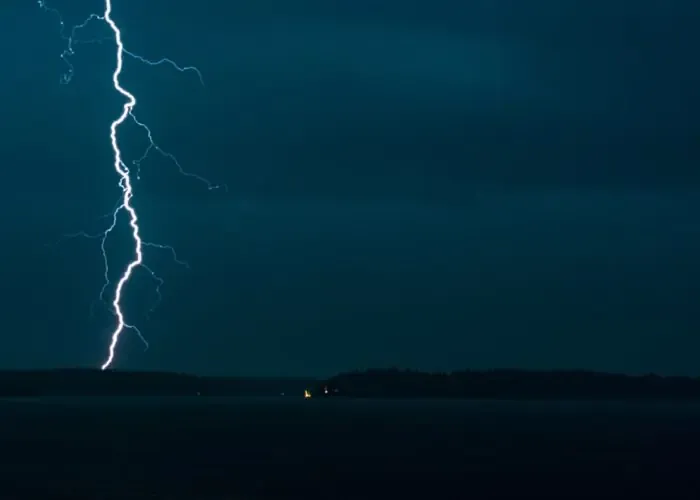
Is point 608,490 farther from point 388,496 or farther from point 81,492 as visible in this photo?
point 81,492

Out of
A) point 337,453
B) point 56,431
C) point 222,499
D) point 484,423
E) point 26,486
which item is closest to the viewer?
point 222,499

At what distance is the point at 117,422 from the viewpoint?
375ft

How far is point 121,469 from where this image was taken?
186ft

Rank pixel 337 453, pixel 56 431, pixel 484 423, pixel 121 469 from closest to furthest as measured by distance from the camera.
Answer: pixel 121 469 < pixel 337 453 < pixel 56 431 < pixel 484 423

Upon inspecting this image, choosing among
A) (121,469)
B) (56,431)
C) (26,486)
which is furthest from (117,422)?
(26,486)

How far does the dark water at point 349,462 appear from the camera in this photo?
48188mm

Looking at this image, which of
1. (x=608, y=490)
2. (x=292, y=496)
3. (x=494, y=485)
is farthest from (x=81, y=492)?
(x=608, y=490)

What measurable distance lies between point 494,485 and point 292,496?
26.2 feet

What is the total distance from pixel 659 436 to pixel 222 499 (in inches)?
1874

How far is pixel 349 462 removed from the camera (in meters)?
61.2

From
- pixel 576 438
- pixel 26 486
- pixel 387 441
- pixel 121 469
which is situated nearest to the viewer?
pixel 26 486

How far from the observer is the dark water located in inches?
1897

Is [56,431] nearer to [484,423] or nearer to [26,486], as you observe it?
[484,423]

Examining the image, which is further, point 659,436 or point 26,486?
point 659,436
